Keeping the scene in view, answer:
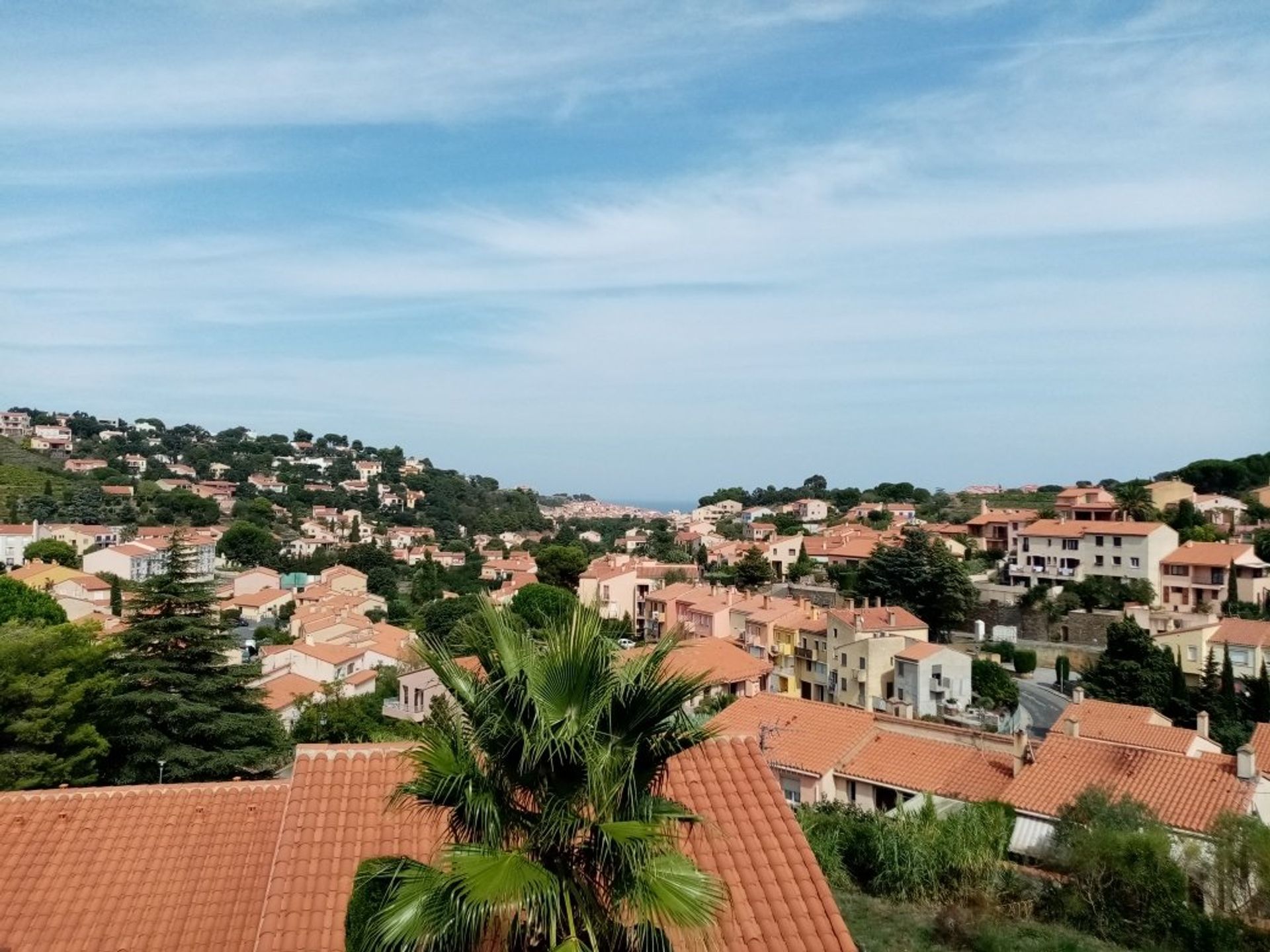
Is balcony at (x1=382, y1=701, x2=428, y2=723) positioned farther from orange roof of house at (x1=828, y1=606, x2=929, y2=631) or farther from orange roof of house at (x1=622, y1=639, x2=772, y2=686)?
orange roof of house at (x1=828, y1=606, x2=929, y2=631)

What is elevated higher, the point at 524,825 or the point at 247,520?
the point at 524,825

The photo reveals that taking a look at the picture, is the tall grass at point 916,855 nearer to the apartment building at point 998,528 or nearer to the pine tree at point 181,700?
the pine tree at point 181,700

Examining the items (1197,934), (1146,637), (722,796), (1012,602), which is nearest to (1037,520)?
(1012,602)

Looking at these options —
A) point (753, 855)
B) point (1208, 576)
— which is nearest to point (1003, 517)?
point (1208, 576)

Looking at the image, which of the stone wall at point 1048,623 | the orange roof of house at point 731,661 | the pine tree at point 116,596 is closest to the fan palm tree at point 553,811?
the orange roof of house at point 731,661

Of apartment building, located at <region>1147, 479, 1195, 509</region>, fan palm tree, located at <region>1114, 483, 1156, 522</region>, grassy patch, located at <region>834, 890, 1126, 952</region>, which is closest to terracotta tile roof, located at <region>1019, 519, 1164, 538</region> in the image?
fan palm tree, located at <region>1114, 483, 1156, 522</region>

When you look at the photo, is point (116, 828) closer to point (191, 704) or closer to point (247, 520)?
point (191, 704)
